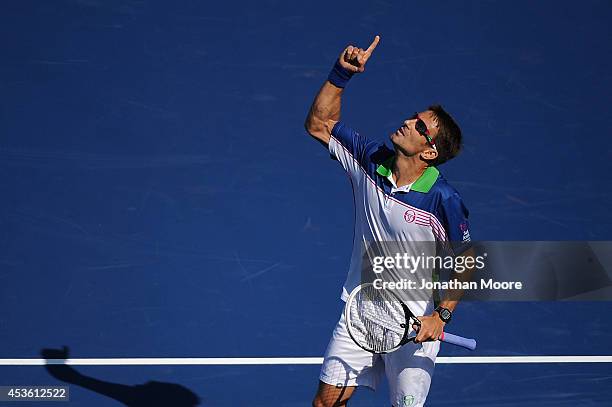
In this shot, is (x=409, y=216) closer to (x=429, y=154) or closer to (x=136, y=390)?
(x=429, y=154)

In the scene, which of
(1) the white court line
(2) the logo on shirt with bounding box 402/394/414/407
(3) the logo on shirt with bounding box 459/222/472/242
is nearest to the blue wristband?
(3) the logo on shirt with bounding box 459/222/472/242

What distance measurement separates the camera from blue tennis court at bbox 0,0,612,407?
24.2 ft

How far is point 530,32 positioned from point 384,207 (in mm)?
3508

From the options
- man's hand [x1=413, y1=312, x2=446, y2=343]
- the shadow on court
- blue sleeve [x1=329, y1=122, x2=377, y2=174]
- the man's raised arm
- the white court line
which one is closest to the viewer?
man's hand [x1=413, y1=312, x2=446, y2=343]

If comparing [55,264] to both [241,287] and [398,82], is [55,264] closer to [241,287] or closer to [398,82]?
[241,287]

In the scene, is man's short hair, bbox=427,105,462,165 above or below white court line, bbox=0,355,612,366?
above

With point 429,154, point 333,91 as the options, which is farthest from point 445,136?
point 333,91

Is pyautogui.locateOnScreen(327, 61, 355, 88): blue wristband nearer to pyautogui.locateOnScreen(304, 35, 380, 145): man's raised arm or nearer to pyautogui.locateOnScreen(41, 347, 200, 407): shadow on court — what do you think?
pyautogui.locateOnScreen(304, 35, 380, 145): man's raised arm

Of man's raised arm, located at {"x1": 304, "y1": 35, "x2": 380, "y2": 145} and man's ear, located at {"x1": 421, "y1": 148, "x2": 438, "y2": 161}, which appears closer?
man's raised arm, located at {"x1": 304, "y1": 35, "x2": 380, "y2": 145}

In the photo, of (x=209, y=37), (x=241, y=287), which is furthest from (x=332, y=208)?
(x=209, y=37)

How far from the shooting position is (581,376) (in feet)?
24.3

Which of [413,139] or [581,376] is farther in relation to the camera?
[581,376]

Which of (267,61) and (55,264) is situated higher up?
(267,61)

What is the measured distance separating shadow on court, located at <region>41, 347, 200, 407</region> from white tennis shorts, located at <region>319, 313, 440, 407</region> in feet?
5.71
